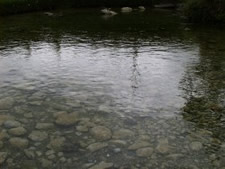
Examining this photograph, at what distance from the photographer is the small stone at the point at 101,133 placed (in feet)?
27.2

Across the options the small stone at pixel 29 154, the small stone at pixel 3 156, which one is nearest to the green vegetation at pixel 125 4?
the small stone at pixel 29 154

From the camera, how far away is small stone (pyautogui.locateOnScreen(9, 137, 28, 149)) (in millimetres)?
7871

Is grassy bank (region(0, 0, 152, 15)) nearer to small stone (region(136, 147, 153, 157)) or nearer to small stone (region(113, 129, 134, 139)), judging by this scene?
small stone (region(113, 129, 134, 139))

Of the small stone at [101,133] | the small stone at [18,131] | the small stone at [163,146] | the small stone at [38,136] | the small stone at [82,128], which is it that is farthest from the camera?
the small stone at [82,128]

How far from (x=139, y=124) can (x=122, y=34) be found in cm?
1493

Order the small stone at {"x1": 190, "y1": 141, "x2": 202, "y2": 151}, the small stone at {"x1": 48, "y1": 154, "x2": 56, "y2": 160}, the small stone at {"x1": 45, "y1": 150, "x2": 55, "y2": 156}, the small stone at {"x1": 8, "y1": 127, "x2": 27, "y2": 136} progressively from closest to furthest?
1. the small stone at {"x1": 48, "y1": 154, "x2": 56, "y2": 160}
2. the small stone at {"x1": 45, "y1": 150, "x2": 55, "y2": 156}
3. the small stone at {"x1": 190, "y1": 141, "x2": 202, "y2": 151}
4. the small stone at {"x1": 8, "y1": 127, "x2": 27, "y2": 136}

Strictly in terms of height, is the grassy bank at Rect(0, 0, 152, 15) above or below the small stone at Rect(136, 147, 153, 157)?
above

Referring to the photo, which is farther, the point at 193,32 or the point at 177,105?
the point at 193,32

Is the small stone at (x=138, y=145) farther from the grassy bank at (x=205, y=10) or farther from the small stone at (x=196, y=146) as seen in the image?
the grassy bank at (x=205, y=10)

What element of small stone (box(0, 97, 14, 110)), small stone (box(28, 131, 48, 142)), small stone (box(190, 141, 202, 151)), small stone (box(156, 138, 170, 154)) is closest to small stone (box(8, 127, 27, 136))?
small stone (box(28, 131, 48, 142))

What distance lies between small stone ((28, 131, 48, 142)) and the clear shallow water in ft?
0.08

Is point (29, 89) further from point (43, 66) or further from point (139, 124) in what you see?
point (139, 124)

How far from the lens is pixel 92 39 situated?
21.3 m

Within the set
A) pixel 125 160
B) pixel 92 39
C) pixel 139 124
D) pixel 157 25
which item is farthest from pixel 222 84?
pixel 157 25
